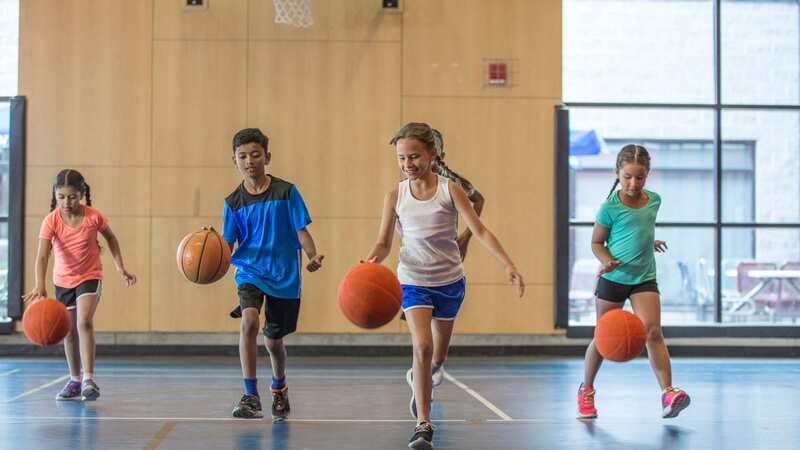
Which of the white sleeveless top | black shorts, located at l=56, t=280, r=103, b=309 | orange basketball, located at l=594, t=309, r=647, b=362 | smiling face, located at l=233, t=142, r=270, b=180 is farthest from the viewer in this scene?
black shorts, located at l=56, t=280, r=103, b=309

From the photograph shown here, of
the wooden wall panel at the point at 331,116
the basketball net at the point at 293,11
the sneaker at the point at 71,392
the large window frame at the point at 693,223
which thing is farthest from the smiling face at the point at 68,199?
the large window frame at the point at 693,223

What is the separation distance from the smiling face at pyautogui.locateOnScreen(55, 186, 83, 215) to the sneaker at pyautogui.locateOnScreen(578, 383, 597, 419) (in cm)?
349

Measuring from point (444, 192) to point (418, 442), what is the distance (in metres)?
1.27

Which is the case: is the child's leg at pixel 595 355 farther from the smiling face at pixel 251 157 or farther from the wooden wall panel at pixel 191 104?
the wooden wall panel at pixel 191 104

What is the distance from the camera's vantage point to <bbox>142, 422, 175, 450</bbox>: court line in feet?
15.1

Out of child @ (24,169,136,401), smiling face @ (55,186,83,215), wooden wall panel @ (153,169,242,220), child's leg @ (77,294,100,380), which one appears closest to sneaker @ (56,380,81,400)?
child @ (24,169,136,401)

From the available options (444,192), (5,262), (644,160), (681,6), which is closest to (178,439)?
(444,192)

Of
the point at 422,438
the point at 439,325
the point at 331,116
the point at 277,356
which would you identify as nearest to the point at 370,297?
the point at 422,438

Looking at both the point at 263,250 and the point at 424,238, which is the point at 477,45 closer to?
the point at 263,250

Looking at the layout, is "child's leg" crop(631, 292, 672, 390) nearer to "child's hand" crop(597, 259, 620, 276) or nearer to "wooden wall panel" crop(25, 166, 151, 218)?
"child's hand" crop(597, 259, 620, 276)

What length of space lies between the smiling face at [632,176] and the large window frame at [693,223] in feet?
14.6

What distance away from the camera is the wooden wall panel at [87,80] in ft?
32.0

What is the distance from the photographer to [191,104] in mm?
9797

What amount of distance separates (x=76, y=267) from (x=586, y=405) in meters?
3.43
